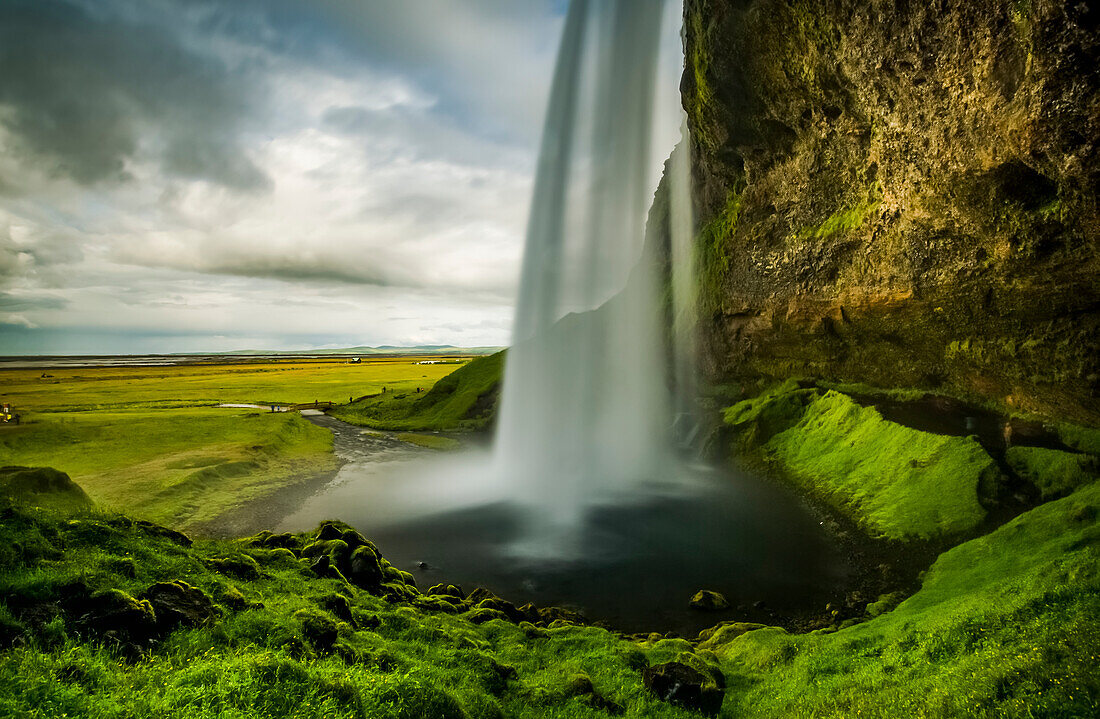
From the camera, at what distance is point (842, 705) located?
9156mm

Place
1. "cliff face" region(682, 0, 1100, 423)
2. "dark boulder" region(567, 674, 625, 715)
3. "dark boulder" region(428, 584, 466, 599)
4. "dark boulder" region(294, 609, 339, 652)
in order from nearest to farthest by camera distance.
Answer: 1. "dark boulder" region(294, 609, 339, 652)
2. "dark boulder" region(567, 674, 625, 715)
3. "dark boulder" region(428, 584, 466, 599)
4. "cliff face" region(682, 0, 1100, 423)

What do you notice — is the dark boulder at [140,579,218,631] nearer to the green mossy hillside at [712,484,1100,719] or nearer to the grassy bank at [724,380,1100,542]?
the green mossy hillside at [712,484,1100,719]

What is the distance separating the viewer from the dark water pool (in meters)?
17.1

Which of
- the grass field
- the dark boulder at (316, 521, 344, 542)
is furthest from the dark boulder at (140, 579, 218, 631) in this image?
the grass field

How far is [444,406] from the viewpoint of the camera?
62031 mm

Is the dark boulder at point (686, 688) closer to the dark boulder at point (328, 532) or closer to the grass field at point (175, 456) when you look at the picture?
the dark boulder at point (328, 532)

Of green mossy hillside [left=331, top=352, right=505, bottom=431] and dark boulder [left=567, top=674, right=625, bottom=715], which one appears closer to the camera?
dark boulder [left=567, top=674, right=625, bottom=715]

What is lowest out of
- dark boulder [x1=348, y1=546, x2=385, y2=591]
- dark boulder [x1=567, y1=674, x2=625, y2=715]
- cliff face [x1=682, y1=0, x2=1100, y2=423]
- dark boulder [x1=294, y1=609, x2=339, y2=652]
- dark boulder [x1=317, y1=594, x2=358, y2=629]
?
dark boulder [x1=567, y1=674, x2=625, y2=715]

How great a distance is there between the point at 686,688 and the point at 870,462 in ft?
73.5

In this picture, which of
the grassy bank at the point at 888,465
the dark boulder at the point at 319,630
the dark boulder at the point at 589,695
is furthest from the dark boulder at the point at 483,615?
the grassy bank at the point at 888,465

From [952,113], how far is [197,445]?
1999 inches

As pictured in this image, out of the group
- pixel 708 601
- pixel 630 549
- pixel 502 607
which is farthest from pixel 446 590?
pixel 708 601

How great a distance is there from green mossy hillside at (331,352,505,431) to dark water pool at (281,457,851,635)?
25208mm

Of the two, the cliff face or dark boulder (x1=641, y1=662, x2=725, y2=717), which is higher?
the cliff face
